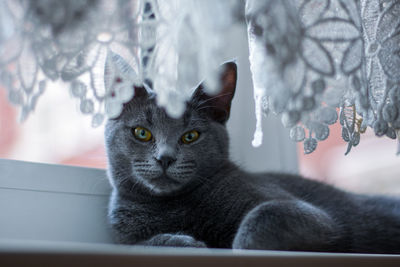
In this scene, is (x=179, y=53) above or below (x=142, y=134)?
above

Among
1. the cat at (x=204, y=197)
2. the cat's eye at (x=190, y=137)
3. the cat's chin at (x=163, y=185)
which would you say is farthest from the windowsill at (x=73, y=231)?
the cat's eye at (x=190, y=137)

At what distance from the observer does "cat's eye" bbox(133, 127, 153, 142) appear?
1.00 meters

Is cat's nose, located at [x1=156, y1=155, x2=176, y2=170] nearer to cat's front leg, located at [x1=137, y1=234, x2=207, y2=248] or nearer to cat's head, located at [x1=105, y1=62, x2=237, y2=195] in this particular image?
cat's head, located at [x1=105, y1=62, x2=237, y2=195]

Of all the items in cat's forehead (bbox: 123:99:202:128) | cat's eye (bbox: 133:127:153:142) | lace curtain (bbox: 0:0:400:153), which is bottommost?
cat's eye (bbox: 133:127:153:142)

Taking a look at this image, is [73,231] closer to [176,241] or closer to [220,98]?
[176,241]

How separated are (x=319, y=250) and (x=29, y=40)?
0.70 metres

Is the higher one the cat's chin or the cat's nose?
the cat's nose

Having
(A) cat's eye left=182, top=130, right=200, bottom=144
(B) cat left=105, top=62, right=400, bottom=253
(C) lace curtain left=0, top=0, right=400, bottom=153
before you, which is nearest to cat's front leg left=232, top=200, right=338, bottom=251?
(B) cat left=105, top=62, right=400, bottom=253

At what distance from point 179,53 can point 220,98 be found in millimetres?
543

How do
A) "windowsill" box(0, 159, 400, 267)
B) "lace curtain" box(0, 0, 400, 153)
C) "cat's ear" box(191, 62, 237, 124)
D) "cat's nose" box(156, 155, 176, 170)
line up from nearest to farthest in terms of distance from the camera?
"windowsill" box(0, 159, 400, 267)
"lace curtain" box(0, 0, 400, 153)
"cat's nose" box(156, 155, 176, 170)
"cat's ear" box(191, 62, 237, 124)

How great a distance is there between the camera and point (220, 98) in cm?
111

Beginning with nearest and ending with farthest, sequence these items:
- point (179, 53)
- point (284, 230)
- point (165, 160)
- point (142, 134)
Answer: point (179, 53), point (284, 230), point (165, 160), point (142, 134)

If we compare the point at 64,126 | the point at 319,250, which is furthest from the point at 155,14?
the point at 319,250

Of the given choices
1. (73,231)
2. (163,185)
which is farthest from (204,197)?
(73,231)
